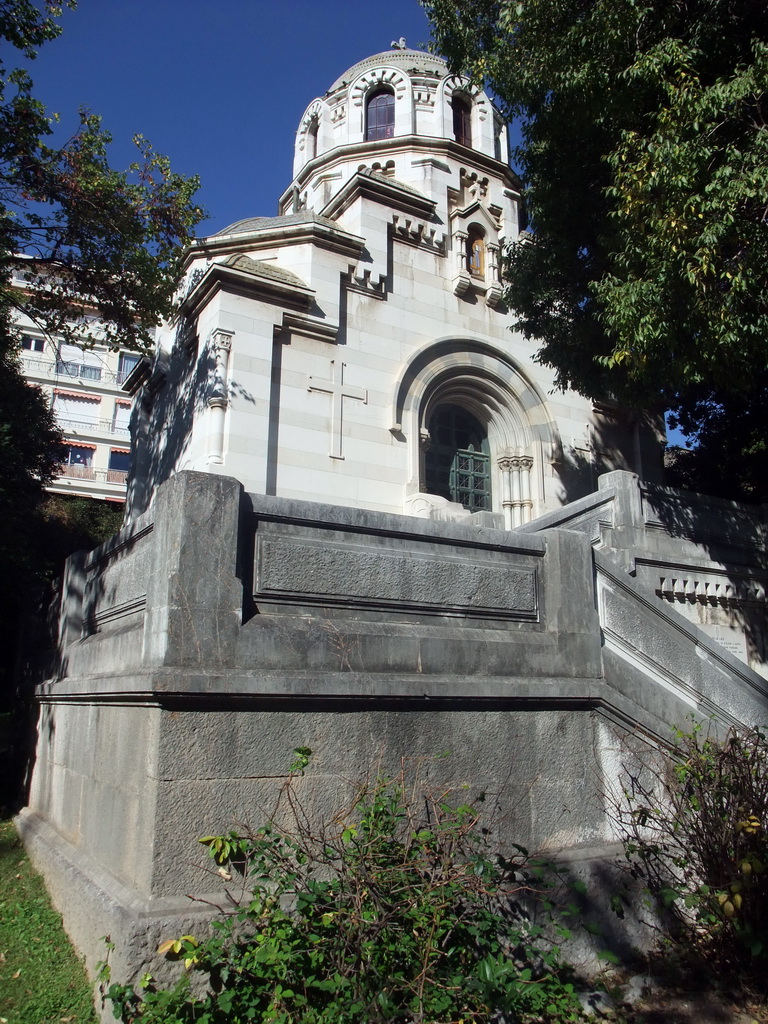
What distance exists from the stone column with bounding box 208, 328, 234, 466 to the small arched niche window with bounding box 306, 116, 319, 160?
32.8 ft

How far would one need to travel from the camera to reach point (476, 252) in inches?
616

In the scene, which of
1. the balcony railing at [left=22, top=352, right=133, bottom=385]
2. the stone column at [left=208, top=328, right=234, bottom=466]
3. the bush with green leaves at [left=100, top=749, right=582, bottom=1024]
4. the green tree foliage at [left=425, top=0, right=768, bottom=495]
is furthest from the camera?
the balcony railing at [left=22, top=352, right=133, bottom=385]

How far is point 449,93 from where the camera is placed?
17984mm

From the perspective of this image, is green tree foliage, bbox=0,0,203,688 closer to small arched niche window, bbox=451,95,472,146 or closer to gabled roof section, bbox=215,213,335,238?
gabled roof section, bbox=215,213,335,238

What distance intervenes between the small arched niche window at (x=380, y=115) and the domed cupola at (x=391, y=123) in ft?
0.07

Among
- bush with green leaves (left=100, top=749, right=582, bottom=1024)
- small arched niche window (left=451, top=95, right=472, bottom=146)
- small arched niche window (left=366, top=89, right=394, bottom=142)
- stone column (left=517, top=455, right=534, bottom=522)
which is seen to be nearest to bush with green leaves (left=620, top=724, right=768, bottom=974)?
bush with green leaves (left=100, top=749, right=582, bottom=1024)

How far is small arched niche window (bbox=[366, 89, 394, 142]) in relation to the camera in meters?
18.5

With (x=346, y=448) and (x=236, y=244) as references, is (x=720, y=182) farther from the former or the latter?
(x=236, y=244)

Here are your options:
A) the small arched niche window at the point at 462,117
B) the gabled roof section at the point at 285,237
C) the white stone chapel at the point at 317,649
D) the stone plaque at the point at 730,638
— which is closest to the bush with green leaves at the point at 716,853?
the white stone chapel at the point at 317,649

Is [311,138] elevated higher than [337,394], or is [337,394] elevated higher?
[311,138]

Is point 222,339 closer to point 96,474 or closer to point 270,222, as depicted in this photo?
point 270,222

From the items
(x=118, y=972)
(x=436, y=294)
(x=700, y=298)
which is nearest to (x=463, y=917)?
(x=118, y=972)

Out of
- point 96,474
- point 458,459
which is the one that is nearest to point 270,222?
point 458,459

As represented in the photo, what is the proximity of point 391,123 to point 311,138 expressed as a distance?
8.43 ft
